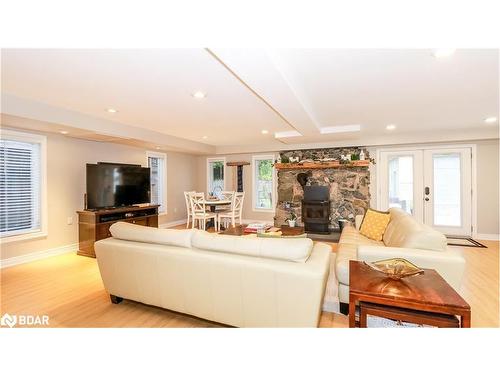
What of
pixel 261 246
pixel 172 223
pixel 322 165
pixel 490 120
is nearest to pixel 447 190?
pixel 490 120

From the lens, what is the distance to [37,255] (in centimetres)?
407

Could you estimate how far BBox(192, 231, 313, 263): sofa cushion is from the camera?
1806mm

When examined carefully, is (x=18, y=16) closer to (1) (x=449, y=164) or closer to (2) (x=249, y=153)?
(2) (x=249, y=153)

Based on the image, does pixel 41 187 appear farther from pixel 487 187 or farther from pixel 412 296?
pixel 487 187

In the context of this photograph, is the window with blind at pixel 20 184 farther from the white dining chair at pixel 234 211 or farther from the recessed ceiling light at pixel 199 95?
the white dining chair at pixel 234 211

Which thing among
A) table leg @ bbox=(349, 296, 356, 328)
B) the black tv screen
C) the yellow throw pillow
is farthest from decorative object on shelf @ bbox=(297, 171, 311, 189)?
table leg @ bbox=(349, 296, 356, 328)

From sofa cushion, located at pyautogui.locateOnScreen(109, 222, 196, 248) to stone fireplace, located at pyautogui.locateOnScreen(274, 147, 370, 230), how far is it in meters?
4.74

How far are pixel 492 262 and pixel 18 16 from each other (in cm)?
589

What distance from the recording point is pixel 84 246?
4.33 metres

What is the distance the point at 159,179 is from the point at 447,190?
23.1 feet

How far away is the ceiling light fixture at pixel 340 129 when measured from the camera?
491 centimetres

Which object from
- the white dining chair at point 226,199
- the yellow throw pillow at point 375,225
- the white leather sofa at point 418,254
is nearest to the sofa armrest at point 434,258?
the white leather sofa at point 418,254
